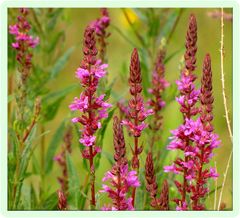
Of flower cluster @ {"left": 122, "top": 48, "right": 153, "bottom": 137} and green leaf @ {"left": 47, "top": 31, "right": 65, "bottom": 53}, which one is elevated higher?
green leaf @ {"left": 47, "top": 31, "right": 65, "bottom": 53}

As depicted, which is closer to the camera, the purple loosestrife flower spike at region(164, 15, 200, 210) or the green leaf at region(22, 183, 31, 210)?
the purple loosestrife flower spike at region(164, 15, 200, 210)

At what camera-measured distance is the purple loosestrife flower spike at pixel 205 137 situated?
2.01 meters

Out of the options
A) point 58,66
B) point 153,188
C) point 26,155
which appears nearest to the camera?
point 153,188

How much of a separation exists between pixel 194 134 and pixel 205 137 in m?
0.04

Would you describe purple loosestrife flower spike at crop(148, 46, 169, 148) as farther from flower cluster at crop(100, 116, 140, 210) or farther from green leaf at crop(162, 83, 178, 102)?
flower cluster at crop(100, 116, 140, 210)

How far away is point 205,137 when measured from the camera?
6.59ft

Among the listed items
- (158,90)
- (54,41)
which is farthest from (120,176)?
(54,41)

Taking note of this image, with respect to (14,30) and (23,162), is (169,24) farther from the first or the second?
(23,162)

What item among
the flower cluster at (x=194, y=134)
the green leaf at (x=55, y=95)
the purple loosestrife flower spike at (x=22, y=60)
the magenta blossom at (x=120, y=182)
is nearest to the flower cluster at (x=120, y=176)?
the magenta blossom at (x=120, y=182)

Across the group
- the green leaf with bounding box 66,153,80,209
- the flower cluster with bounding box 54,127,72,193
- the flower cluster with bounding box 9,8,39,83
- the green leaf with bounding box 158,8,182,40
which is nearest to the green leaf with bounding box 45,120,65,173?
the flower cluster with bounding box 54,127,72,193

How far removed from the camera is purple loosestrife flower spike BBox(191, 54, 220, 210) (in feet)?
6.59
